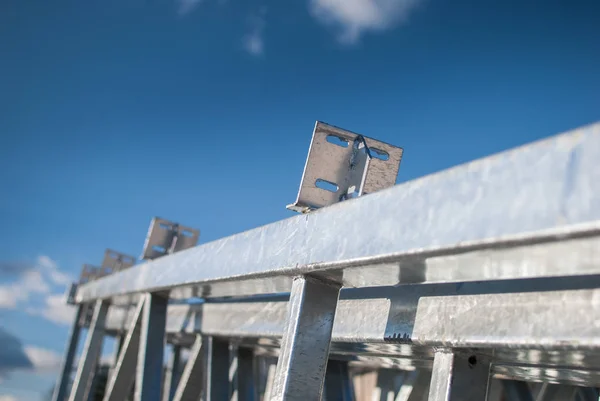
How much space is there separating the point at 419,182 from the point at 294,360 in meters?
0.76

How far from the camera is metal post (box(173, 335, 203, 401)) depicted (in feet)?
12.2

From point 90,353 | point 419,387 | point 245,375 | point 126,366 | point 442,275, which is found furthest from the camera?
point 90,353

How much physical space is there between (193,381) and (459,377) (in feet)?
7.35

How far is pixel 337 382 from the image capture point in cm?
369

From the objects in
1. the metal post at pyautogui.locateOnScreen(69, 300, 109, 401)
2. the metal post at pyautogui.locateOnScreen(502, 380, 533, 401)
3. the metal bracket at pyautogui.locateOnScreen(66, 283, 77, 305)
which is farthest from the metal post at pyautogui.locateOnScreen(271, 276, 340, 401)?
the metal bracket at pyautogui.locateOnScreen(66, 283, 77, 305)

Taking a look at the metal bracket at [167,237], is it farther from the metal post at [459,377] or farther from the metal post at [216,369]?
the metal post at [459,377]

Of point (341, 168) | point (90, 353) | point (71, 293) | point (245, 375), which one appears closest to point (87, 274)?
point (71, 293)

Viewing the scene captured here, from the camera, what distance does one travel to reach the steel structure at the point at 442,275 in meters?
1.28

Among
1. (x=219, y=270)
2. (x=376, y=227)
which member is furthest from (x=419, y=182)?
(x=219, y=270)

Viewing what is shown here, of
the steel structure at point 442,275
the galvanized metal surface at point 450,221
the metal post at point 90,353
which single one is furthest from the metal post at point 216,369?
the metal post at point 90,353

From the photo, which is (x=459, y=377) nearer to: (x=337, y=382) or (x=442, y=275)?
(x=442, y=275)

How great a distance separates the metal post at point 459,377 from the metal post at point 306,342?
0.37 meters

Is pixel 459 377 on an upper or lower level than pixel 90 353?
upper

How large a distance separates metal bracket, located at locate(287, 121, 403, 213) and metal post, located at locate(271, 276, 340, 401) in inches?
12.2
